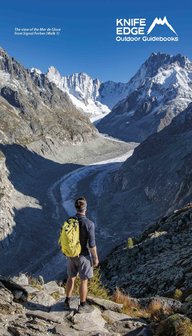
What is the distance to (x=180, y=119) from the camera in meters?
169

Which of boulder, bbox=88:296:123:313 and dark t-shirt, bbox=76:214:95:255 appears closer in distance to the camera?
dark t-shirt, bbox=76:214:95:255

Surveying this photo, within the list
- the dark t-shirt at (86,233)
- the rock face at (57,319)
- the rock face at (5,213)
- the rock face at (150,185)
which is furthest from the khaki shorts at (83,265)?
the rock face at (150,185)

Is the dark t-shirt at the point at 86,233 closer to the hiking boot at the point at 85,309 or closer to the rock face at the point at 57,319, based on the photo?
the hiking boot at the point at 85,309

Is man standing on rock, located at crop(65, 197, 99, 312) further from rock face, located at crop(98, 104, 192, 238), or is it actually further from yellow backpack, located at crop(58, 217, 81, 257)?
rock face, located at crop(98, 104, 192, 238)

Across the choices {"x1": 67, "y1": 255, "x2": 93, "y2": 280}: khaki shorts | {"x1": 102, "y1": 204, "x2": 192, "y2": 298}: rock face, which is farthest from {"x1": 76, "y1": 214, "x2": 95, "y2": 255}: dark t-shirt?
{"x1": 102, "y1": 204, "x2": 192, "y2": 298}: rock face

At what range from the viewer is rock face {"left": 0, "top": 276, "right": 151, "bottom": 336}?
11.6 m

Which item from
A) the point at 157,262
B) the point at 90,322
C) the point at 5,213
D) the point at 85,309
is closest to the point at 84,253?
the point at 85,309

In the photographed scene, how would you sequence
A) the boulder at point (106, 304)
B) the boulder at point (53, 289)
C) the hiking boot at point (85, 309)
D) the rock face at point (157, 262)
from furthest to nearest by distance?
the rock face at point (157, 262) < the boulder at point (53, 289) < the boulder at point (106, 304) < the hiking boot at point (85, 309)

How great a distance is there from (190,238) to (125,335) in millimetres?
13108

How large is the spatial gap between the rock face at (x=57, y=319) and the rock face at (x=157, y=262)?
184 inches

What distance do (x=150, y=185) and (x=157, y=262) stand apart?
9348cm

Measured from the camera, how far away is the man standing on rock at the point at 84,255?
482 inches

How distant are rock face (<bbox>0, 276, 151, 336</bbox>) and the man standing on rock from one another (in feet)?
1.53

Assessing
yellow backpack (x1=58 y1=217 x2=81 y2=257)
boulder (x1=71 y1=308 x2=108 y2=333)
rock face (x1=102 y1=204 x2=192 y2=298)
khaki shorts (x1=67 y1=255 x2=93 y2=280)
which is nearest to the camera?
boulder (x1=71 y1=308 x2=108 y2=333)
